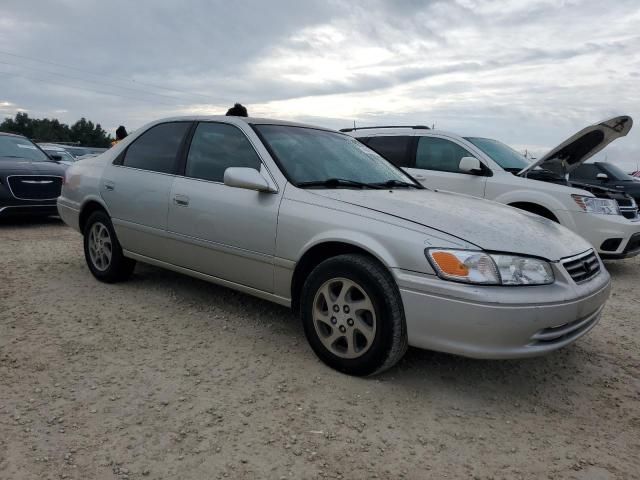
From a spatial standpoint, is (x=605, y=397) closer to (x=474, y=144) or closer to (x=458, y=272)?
(x=458, y=272)

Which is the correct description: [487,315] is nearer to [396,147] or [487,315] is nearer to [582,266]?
[582,266]

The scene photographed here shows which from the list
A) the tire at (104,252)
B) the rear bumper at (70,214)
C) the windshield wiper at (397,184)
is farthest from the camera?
the rear bumper at (70,214)

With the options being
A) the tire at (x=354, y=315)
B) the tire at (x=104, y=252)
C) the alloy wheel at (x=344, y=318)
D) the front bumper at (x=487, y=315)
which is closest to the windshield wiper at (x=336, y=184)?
the tire at (x=354, y=315)

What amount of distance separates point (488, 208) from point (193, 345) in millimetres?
2171

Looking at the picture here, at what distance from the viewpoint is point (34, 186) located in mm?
8125

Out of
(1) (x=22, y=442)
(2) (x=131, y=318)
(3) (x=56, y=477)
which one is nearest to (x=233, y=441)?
(3) (x=56, y=477)

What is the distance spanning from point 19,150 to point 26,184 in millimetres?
1301

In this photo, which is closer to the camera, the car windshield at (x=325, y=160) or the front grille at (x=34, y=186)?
the car windshield at (x=325, y=160)

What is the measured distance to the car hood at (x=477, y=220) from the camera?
9.49 ft

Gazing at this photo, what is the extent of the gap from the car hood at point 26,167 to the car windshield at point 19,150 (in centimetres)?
19

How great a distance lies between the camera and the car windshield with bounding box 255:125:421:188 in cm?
362

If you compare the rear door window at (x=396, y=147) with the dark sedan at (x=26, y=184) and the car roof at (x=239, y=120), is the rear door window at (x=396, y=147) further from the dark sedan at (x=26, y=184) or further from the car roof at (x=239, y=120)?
the dark sedan at (x=26, y=184)

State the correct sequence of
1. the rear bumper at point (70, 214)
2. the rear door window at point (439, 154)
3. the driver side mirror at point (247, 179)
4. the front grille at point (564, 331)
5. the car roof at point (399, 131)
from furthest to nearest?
the car roof at point (399, 131) < the rear door window at point (439, 154) < the rear bumper at point (70, 214) < the driver side mirror at point (247, 179) < the front grille at point (564, 331)

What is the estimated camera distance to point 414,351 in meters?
3.56
